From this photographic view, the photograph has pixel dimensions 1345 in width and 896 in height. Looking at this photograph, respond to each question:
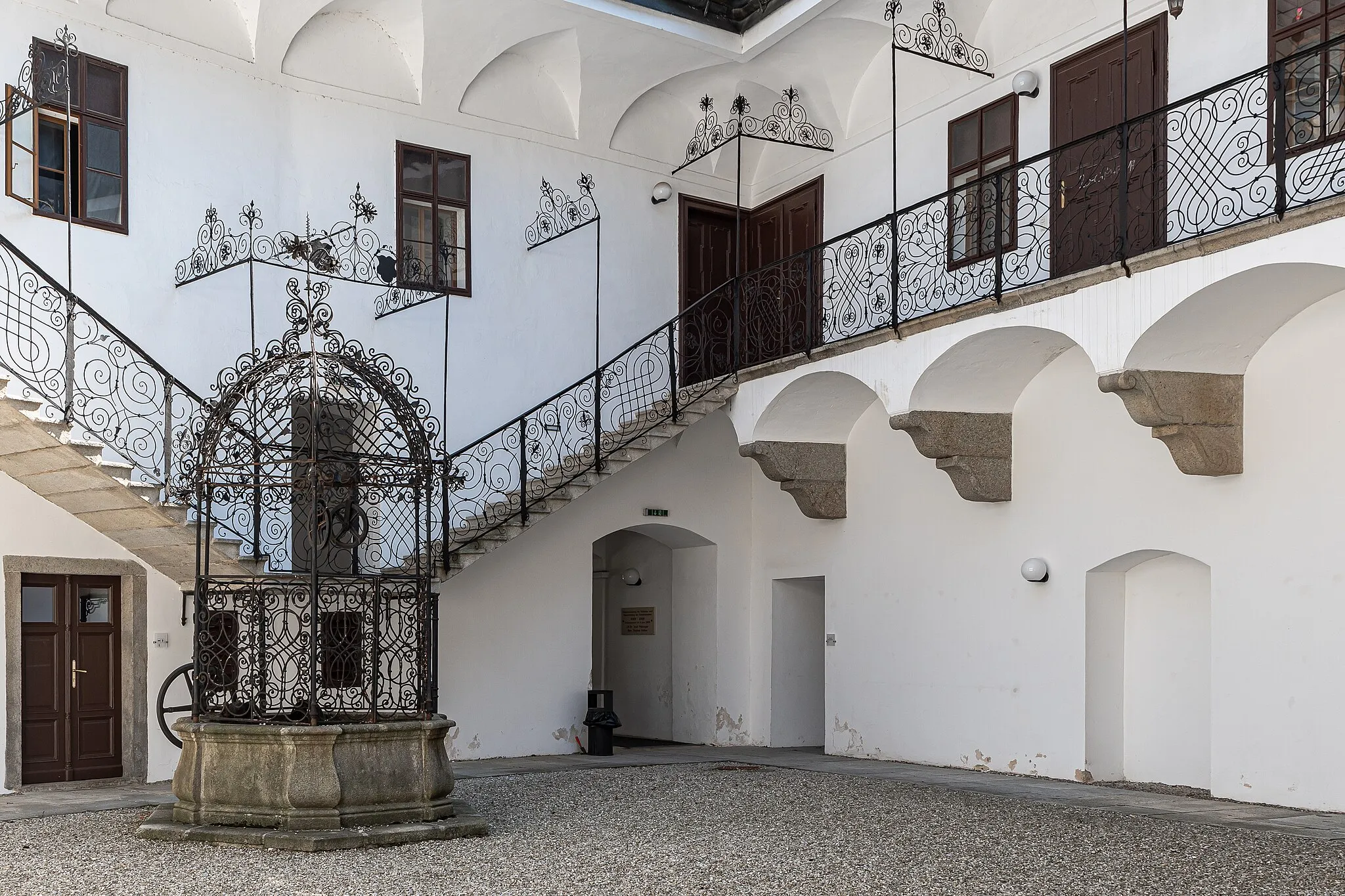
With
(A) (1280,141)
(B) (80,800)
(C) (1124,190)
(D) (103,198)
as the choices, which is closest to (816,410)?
(C) (1124,190)

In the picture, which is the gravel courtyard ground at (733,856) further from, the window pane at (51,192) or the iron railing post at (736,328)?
the window pane at (51,192)

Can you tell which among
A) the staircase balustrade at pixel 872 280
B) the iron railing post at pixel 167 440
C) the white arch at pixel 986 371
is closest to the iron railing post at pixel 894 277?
the staircase balustrade at pixel 872 280

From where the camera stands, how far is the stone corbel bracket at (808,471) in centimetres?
1268

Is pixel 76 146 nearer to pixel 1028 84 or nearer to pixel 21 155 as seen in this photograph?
pixel 21 155

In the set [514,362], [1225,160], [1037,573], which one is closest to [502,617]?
[514,362]

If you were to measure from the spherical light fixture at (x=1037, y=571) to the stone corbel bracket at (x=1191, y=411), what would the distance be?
5.48 feet

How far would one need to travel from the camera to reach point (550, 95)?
13469 mm

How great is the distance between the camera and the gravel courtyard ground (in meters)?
6.55


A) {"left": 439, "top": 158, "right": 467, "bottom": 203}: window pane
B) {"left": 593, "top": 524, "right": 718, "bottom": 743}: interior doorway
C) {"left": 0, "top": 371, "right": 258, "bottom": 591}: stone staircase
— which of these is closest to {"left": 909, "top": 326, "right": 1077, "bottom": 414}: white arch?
{"left": 593, "top": 524, "right": 718, "bottom": 743}: interior doorway

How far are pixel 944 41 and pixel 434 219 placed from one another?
4.71 metres

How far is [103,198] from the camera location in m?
11.0

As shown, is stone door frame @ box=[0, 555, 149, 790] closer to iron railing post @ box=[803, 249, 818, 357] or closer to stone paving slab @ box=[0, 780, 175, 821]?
stone paving slab @ box=[0, 780, 175, 821]

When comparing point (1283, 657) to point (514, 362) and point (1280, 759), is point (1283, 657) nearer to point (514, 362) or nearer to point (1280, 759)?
point (1280, 759)

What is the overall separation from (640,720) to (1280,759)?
297 inches
